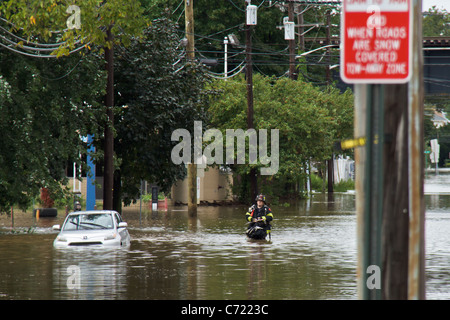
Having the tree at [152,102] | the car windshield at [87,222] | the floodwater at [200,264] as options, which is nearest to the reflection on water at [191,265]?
the floodwater at [200,264]

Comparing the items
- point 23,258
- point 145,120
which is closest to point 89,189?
point 145,120

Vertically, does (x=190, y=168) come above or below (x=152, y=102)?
below

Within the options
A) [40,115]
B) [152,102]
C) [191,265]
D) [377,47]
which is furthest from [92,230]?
[377,47]

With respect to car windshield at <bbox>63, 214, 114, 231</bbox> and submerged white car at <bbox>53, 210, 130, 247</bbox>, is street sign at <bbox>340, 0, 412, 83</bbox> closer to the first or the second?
submerged white car at <bbox>53, 210, 130, 247</bbox>

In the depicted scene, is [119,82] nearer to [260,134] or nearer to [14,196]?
[14,196]

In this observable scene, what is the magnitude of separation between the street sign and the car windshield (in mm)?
16930

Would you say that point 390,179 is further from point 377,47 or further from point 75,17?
point 75,17

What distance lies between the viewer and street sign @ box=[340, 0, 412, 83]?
515 centimetres

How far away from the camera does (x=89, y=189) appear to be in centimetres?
3816

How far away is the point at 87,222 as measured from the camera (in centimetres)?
2177

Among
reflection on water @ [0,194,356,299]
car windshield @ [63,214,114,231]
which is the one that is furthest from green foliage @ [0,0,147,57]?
reflection on water @ [0,194,356,299]

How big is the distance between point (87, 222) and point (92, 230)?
2.00ft

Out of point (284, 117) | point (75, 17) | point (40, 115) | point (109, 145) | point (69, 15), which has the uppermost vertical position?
point (69, 15)

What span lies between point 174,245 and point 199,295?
10.5m
